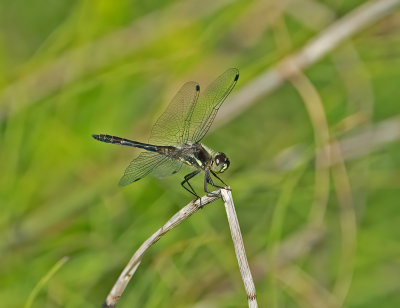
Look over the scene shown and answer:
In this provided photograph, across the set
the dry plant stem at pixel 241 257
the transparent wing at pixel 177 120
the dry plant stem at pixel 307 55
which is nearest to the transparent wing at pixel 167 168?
the transparent wing at pixel 177 120

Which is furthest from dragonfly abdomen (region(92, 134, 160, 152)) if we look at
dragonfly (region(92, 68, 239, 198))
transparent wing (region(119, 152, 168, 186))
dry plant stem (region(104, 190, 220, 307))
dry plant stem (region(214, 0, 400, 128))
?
dry plant stem (region(104, 190, 220, 307))

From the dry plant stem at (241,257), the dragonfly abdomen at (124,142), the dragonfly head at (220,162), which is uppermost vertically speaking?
the dragonfly abdomen at (124,142)

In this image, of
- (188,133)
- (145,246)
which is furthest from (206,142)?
(145,246)

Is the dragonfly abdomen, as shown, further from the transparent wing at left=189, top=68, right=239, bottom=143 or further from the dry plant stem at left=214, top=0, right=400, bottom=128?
the dry plant stem at left=214, top=0, right=400, bottom=128

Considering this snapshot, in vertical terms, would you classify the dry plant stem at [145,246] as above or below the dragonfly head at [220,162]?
below

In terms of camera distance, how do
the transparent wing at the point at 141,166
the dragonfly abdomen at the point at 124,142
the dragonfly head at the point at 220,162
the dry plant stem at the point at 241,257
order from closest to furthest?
the dry plant stem at the point at 241,257, the transparent wing at the point at 141,166, the dragonfly head at the point at 220,162, the dragonfly abdomen at the point at 124,142

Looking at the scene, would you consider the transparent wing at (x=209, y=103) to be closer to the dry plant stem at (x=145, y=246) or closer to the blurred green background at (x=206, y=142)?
the blurred green background at (x=206, y=142)

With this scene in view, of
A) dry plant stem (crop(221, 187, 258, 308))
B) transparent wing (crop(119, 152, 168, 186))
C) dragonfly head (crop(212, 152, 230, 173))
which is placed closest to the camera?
dry plant stem (crop(221, 187, 258, 308))
